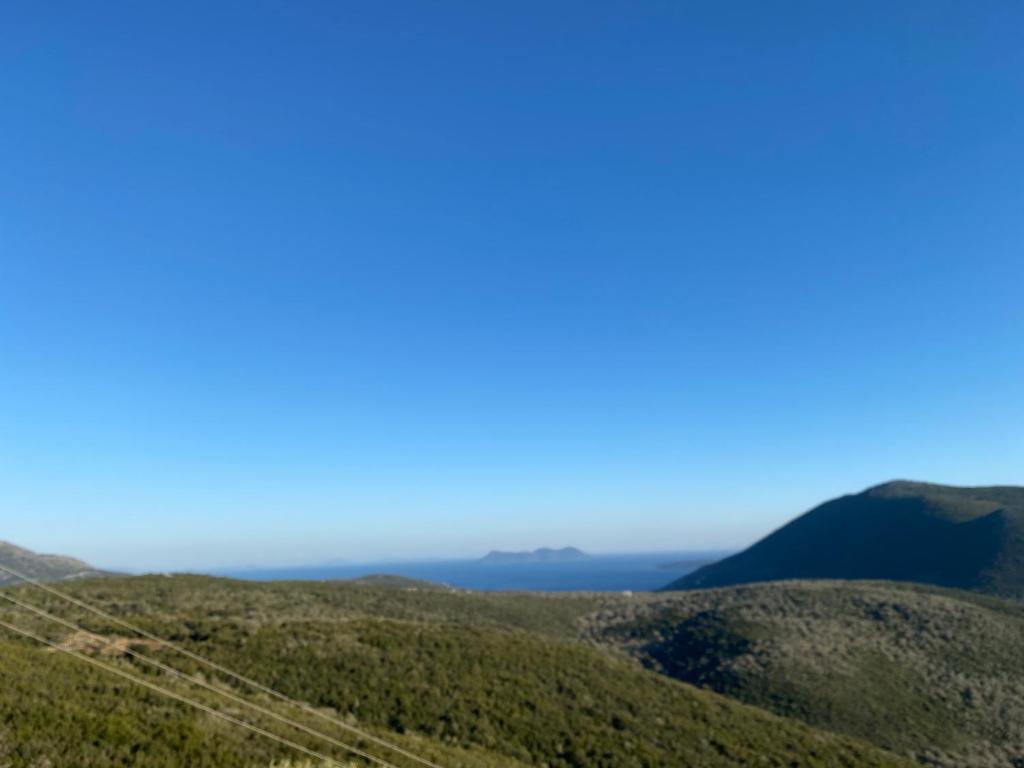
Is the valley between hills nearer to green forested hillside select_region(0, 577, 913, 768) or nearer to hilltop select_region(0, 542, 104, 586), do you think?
green forested hillside select_region(0, 577, 913, 768)

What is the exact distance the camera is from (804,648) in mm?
63031

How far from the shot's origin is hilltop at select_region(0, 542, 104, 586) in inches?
3500

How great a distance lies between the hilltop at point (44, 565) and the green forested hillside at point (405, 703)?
177 feet

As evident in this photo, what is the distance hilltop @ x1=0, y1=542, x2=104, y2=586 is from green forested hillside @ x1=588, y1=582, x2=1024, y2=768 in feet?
260

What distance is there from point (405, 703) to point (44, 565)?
4051 inches

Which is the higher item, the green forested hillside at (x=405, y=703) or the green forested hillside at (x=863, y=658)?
the green forested hillside at (x=405, y=703)

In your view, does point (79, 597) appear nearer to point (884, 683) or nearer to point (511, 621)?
point (511, 621)

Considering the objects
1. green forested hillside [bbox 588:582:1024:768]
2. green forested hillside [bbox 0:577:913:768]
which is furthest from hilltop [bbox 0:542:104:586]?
green forested hillside [bbox 588:582:1024:768]

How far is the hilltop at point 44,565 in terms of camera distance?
88900mm

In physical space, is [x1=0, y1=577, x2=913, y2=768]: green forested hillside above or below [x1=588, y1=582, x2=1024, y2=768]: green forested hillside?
above

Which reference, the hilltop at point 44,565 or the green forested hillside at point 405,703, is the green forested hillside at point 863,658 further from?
the hilltop at point 44,565

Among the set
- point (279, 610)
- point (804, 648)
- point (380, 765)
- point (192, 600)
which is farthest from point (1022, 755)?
point (192, 600)

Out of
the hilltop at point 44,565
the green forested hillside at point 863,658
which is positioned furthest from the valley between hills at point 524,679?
the hilltop at point 44,565

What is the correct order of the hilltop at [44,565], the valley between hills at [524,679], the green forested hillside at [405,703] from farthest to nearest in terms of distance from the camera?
the hilltop at [44,565], the valley between hills at [524,679], the green forested hillside at [405,703]
